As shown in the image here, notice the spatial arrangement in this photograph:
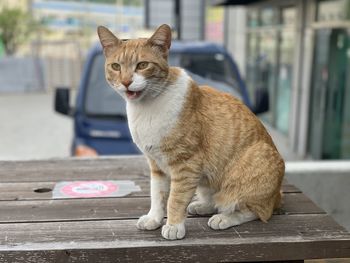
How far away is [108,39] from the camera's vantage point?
1.89 meters

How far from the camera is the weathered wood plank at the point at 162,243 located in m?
1.69

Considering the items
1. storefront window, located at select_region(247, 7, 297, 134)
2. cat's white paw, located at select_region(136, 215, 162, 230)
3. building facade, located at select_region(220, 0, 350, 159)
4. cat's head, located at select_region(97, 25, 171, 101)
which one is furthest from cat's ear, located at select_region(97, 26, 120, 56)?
storefront window, located at select_region(247, 7, 297, 134)

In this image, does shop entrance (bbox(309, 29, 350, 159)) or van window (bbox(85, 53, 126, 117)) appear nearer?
van window (bbox(85, 53, 126, 117))

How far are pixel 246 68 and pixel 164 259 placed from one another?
1041 centimetres

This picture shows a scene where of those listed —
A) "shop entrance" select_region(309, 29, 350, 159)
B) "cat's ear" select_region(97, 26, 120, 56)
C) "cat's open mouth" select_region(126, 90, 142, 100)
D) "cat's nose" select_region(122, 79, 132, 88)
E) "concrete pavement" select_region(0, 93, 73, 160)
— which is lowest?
"concrete pavement" select_region(0, 93, 73, 160)

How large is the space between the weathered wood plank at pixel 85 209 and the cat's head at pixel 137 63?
1.83 ft

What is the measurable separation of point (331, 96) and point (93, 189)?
17.3ft

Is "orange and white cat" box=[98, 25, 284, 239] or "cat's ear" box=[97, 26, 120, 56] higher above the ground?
"cat's ear" box=[97, 26, 120, 56]

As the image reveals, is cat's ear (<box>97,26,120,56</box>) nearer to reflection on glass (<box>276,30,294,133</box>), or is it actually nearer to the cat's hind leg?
the cat's hind leg

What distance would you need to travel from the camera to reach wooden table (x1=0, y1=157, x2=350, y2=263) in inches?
67.0

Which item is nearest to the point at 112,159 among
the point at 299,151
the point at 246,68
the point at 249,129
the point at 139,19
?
the point at 249,129

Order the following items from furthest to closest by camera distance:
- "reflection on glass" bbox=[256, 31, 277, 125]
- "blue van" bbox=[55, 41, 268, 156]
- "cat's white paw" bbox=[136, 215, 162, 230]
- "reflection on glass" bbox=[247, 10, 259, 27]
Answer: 1. "reflection on glass" bbox=[247, 10, 259, 27]
2. "reflection on glass" bbox=[256, 31, 277, 125]
3. "blue van" bbox=[55, 41, 268, 156]
4. "cat's white paw" bbox=[136, 215, 162, 230]

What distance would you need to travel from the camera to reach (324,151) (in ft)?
Answer: 23.5

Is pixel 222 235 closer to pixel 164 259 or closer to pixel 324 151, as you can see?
pixel 164 259
